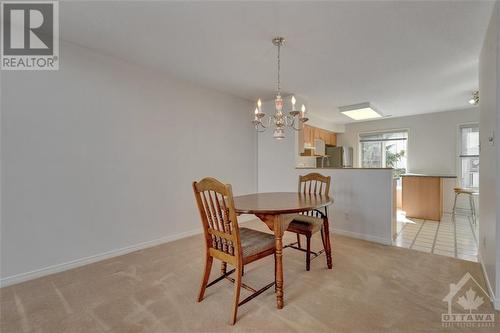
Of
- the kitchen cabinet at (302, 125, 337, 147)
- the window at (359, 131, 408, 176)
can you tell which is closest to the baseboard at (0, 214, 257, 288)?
the kitchen cabinet at (302, 125, 337, 147)

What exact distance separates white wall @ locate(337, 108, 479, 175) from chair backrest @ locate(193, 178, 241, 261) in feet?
18.3

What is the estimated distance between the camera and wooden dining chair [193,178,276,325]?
5.13ft

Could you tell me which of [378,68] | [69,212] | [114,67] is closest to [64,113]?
[114,67]

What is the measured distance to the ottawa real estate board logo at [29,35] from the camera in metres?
1.90

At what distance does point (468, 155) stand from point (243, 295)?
5.72 m

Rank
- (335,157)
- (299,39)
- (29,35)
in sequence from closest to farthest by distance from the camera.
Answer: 1. (29,35)
2. (299,39)
3. (335,157)

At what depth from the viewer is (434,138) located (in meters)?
5.18

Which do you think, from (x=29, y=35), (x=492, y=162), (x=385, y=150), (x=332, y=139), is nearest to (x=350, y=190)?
(x=492, y=162)

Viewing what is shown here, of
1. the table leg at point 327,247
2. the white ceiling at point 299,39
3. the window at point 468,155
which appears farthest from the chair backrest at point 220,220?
the window at point 468,155

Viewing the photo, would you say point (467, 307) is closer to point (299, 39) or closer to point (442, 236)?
point (442, 236)

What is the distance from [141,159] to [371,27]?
9.50 ft

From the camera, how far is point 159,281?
210 centimetres

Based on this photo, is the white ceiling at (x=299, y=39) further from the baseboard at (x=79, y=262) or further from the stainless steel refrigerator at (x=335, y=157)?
the baseboard at (x=79, y=262)

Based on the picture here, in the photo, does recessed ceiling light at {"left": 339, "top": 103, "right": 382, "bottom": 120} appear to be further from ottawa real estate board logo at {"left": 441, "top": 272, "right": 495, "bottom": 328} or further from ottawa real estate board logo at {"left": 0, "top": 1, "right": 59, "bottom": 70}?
ottawa real estate board logo at {"left": 0, "top": 1, "right": 59, "bottom": 70}
